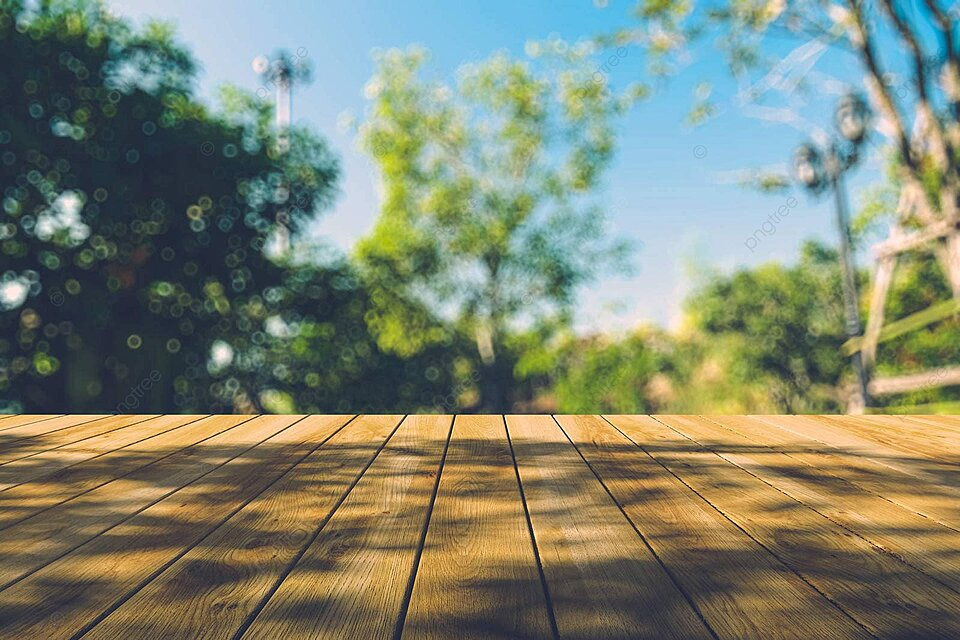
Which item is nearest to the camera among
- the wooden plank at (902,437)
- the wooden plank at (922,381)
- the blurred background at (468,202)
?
the wooden plank at (902,437)

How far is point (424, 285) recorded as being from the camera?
17.4 m

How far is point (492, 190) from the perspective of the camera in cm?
1784

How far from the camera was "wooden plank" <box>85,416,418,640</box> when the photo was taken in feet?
3.61

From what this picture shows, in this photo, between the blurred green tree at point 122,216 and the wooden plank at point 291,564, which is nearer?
the wooden plank at point 291,564

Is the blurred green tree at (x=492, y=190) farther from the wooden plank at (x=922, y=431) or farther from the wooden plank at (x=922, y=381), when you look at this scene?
the wooden plank at (x=922, y=431)

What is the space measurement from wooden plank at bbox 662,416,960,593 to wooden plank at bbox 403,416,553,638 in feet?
2.42

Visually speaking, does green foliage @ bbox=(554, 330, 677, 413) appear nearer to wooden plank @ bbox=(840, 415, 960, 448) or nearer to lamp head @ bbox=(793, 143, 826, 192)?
lamp head @ bbox=(793, 143, 826, 192)

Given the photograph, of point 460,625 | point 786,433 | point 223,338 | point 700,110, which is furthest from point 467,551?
point 223,338

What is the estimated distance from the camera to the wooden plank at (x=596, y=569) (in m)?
1.08

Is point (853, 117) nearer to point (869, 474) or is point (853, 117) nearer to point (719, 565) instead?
point (869, 474)

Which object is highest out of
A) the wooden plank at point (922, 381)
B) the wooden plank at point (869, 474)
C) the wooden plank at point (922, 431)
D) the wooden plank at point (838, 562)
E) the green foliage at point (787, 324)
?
the green foliage at point (787, 324)

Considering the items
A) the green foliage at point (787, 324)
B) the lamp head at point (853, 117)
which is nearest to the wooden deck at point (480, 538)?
the lamp head at point (853, 117)

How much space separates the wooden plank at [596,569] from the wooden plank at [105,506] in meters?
0.92

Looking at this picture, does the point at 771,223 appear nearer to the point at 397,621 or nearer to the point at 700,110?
the point at 700,110
